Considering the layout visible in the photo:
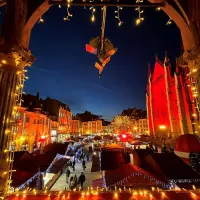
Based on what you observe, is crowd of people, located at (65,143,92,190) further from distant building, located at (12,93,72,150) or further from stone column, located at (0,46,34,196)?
stone column, located at (0,46,34,196)

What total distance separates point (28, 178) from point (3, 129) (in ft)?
17.8

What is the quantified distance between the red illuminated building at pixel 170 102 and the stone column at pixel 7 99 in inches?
599

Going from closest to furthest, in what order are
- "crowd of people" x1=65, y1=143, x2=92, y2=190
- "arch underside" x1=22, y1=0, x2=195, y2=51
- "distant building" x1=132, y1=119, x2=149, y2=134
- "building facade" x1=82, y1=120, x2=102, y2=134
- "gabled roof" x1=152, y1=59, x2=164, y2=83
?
"arch underside" x1=22, y1=0, x2=195, y2=51 → "crowd of people" x1=65, y1=143, x2=92, y2=190 → "gabled roof" x1=152, y1=59, x2=164, y2=83 → "distant building" x1=132, y1=119, x2=149, y2=134 → "building facade" x1=82, y1=120, x2=102, y2=134

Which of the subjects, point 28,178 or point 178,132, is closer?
point 28,178

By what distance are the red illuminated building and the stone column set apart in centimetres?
1522

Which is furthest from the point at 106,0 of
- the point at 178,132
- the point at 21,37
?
the point at 178,132

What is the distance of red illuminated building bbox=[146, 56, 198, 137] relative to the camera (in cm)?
2189

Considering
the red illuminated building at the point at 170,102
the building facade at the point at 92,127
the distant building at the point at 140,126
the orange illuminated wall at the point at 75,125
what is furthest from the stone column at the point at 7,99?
the building facade at the point at 92,127

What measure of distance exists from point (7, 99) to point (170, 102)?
2689 cm

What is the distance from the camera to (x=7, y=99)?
3520 mm

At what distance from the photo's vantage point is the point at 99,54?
6.09m

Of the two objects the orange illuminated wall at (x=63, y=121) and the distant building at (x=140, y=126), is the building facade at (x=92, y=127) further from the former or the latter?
the orange illuminated wall at (x=63, y=121)

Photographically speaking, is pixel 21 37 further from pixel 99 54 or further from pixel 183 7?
pixel 183 7

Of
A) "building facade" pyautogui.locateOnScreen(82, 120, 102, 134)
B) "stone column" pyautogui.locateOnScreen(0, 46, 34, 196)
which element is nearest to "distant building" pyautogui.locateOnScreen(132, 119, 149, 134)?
"building facade" pyautogui.locateOnScreen(82, 120, 102, 134)
